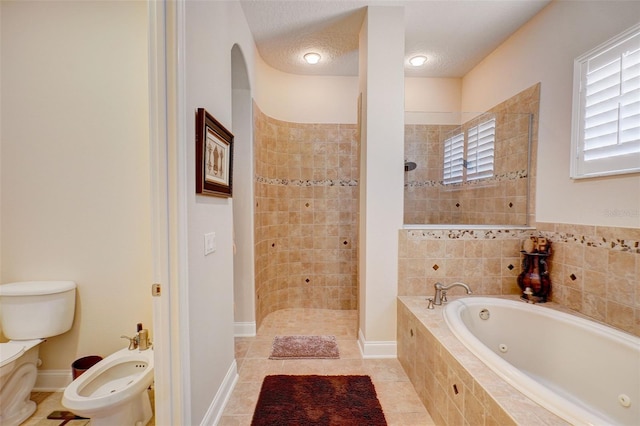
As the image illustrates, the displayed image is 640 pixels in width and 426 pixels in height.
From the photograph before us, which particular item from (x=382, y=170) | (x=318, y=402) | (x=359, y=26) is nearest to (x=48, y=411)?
(x=318, y=402)

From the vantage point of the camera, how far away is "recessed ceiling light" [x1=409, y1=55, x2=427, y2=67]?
9.23 ft

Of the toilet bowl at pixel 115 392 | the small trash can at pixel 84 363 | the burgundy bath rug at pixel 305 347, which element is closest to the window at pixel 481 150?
the burgundy bath rug at pixel 305 347

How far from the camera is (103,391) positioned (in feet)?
5.15

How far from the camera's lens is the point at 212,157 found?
144cm

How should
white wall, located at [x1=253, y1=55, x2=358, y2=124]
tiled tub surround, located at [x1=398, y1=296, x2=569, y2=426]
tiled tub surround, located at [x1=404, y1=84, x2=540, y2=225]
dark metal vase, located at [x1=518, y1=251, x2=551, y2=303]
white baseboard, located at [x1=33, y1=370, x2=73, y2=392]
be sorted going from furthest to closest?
white wall, located at [x1=253, y1=55, x2=358, y2=124] → tiled tub surround, located at [x1=404, y1=84, x2=540, y2=225] → dark metal vase, located at [x1=518, y1=251, x2=551, y2=303] → white baseboard, located at [x1=33, y1=370, x2=73, y2=392] → tiled tub surround, located at [x1=398, y1=296, x2=569, y2=426]

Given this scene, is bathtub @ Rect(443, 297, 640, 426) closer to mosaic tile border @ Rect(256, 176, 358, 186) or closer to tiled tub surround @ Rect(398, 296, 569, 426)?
tiled tub surround @ Rect(398, 296, 569, 426)

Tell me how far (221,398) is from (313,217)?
196 centimetres

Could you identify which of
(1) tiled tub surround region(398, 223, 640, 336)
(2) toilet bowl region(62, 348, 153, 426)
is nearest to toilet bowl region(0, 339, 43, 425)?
(2) toilet bowl region(62, 348, 153, 426)

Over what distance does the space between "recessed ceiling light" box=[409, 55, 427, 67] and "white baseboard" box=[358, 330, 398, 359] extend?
8.90 feet

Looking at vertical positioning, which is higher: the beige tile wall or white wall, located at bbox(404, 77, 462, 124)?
white wall, located at bbox(404, 77, 462, 124)

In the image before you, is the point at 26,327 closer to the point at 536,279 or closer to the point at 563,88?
the point at 536,279

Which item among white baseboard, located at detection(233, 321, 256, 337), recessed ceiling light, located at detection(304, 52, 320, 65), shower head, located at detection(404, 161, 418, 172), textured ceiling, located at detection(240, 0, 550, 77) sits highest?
textured ceiling, located at detection(240, 0, 550, 77)

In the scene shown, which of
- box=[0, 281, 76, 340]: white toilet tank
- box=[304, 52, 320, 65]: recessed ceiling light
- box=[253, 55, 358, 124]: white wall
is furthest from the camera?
box=[253, 55, 358, 124]: white wall

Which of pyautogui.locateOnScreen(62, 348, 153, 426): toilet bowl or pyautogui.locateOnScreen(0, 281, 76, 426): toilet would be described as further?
pyautogui.locateOnScreen(0, 281, 76, 426): toilet
